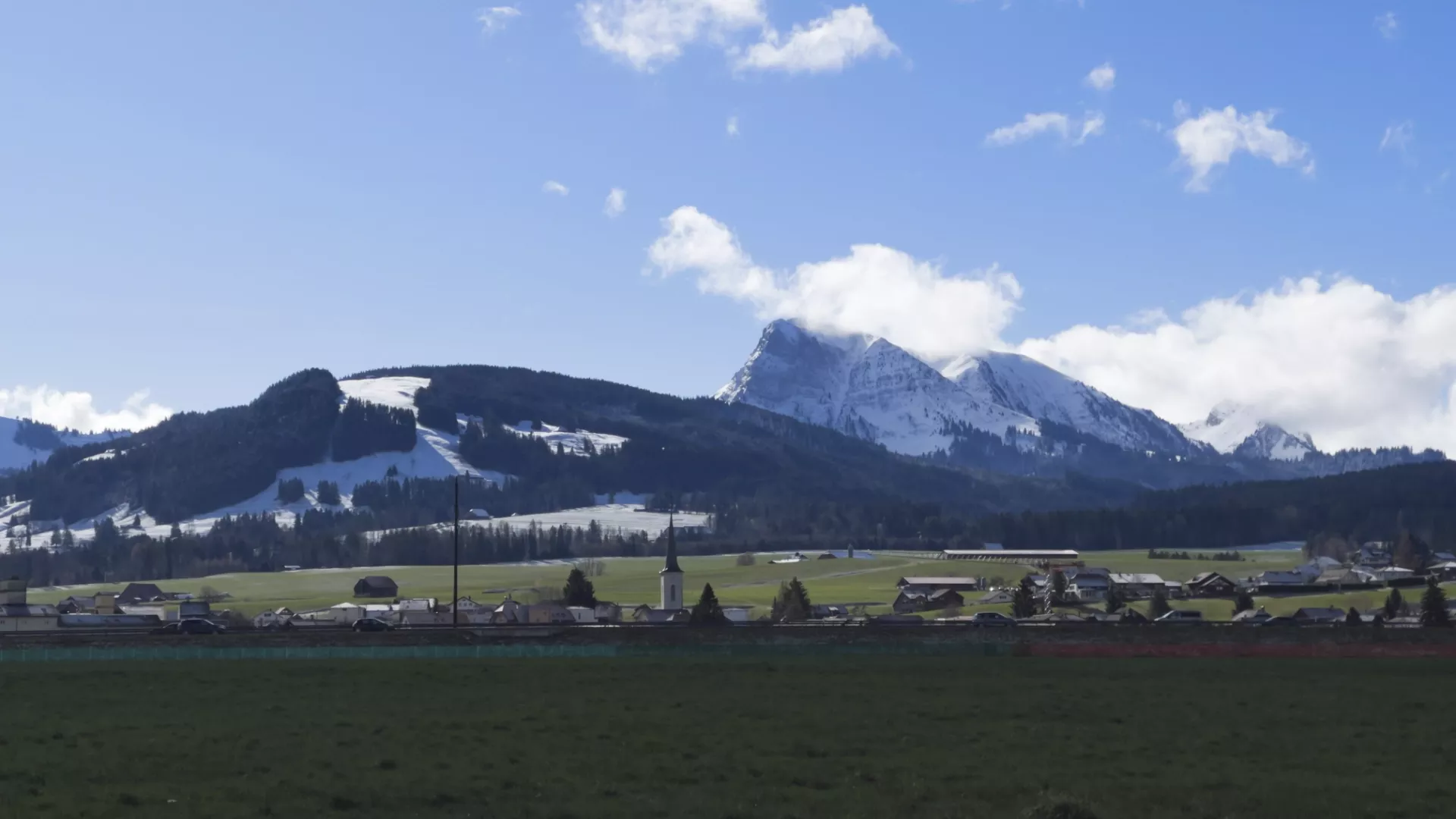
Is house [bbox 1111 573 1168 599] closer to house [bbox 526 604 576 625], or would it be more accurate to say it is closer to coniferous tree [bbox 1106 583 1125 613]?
coniferous tree [bbox 1106 583 1125 613]

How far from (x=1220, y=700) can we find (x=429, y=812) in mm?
26831

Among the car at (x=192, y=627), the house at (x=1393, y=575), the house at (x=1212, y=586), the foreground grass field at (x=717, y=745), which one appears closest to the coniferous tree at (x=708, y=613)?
the car at (x=192, y=627)

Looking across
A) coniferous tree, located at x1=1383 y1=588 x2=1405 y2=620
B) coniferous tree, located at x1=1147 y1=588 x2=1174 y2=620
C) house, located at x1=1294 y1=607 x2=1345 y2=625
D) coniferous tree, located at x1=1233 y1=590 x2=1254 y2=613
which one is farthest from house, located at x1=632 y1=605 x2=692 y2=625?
coniferous tree, located at x1=1383 y1=588 x2=1405 y2=620

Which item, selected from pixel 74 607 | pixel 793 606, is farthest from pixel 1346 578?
pixel 74 607

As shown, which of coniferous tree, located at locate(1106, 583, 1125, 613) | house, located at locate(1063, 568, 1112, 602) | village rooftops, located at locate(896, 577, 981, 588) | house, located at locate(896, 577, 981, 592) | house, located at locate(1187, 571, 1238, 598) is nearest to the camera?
coniferous tree, located at locate(1106, 583, 1125, 613)

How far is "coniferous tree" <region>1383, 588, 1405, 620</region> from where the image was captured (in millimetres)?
125500

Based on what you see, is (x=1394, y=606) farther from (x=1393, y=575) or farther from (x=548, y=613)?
(x=548, y=613)

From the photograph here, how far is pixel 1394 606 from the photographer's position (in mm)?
128000

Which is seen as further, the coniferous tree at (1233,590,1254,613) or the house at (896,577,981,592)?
the house at (896,577,981,592)

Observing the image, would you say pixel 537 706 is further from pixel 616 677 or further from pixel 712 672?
pixel 712 672

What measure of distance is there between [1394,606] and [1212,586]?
59576mm

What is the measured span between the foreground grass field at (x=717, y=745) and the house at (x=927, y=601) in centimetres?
10941

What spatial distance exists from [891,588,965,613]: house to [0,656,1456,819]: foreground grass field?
359 ft

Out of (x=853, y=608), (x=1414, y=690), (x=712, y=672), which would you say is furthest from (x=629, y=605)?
(x=1414, y=690)
